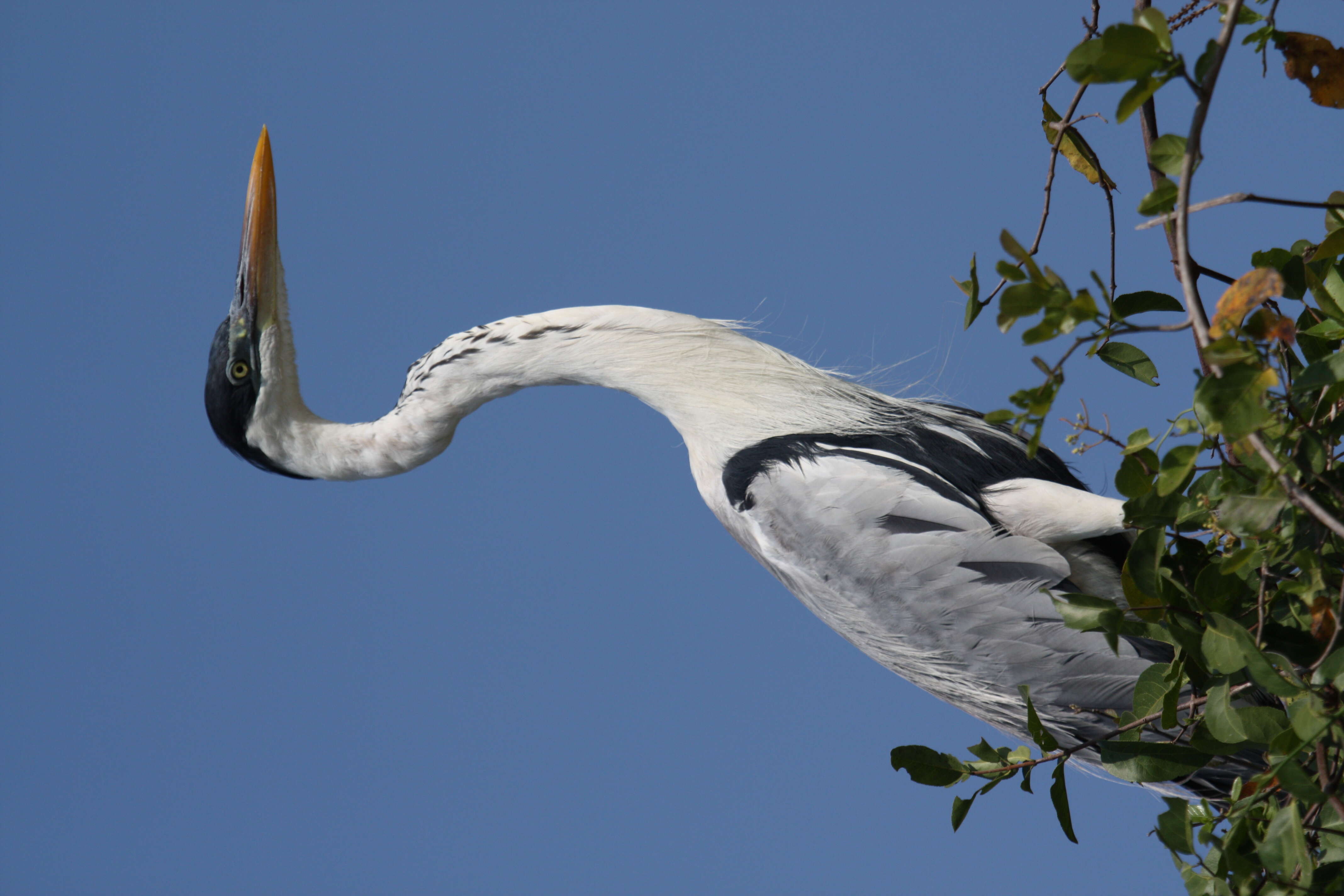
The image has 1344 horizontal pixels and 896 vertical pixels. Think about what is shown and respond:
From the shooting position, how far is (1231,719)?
67 cm

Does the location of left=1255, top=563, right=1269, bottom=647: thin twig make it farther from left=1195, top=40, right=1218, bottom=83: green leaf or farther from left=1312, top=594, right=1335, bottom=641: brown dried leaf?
left=1195, top=40, right=1218, bottom=83: green leaf

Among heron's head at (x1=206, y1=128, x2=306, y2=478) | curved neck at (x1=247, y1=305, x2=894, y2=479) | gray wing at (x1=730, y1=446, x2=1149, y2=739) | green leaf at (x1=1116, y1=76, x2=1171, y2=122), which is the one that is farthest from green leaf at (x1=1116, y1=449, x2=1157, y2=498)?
heron's head at (x1=206, y1=128, x2=306, y2=478)

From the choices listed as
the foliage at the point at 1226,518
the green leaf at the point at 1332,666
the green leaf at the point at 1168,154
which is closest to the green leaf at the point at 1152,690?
the foliage at the point at 1226,518

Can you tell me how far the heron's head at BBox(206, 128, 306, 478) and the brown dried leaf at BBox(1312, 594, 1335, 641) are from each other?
1.36 meters

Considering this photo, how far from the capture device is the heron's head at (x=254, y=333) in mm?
1561

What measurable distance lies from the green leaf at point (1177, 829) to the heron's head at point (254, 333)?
1.30m

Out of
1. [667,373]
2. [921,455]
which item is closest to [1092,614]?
[921,455]

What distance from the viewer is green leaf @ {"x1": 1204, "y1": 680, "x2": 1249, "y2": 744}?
2.20ft

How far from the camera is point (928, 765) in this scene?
87cm

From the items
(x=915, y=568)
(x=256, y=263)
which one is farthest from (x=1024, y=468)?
(x=256, y=263)

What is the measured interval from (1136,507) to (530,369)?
34.1 inches

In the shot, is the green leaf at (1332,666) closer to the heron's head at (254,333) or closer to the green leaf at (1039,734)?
the green leaf at (1039,734)

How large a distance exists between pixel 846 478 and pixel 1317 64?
0.61 metres

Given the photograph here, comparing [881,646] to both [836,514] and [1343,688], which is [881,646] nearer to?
[836,514]
